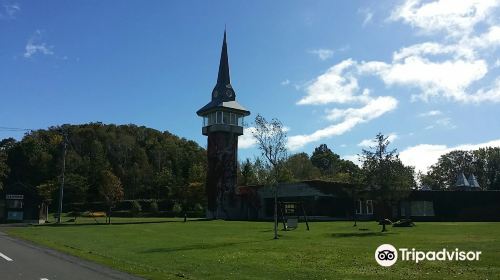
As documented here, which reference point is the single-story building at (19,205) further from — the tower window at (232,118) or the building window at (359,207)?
the building window at (359,207)

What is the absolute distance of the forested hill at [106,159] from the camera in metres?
97.5

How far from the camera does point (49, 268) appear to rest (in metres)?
14.7

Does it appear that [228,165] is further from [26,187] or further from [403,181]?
[403,181]

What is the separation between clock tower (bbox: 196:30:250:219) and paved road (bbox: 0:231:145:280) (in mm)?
48091

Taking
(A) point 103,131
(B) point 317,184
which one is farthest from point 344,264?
(A) point 103,131

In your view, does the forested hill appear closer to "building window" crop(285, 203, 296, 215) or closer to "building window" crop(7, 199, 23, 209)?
"building window" crop(7, 199, 23, 209)

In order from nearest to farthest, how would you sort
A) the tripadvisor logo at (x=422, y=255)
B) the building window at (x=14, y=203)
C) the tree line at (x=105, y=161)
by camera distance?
the tripadvisor logo at (x=422, y=255)
the building window at (x=14, y=203)
the tree line at (x=105, y=161)

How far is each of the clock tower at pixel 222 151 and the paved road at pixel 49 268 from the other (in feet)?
158

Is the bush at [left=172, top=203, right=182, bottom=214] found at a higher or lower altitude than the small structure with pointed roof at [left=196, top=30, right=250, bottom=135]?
lower

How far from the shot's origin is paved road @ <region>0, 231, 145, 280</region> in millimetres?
12820

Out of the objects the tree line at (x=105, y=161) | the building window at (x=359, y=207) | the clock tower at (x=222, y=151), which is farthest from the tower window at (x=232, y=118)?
the building window at (x=359, y=207)

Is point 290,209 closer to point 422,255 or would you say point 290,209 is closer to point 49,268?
point 422,255

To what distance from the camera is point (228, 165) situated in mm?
67562

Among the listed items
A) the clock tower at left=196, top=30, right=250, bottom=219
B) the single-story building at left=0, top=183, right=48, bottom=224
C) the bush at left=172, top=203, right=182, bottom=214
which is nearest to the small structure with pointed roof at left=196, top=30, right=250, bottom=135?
the clock tower at left=196, top=30, right=250, bottom=219
